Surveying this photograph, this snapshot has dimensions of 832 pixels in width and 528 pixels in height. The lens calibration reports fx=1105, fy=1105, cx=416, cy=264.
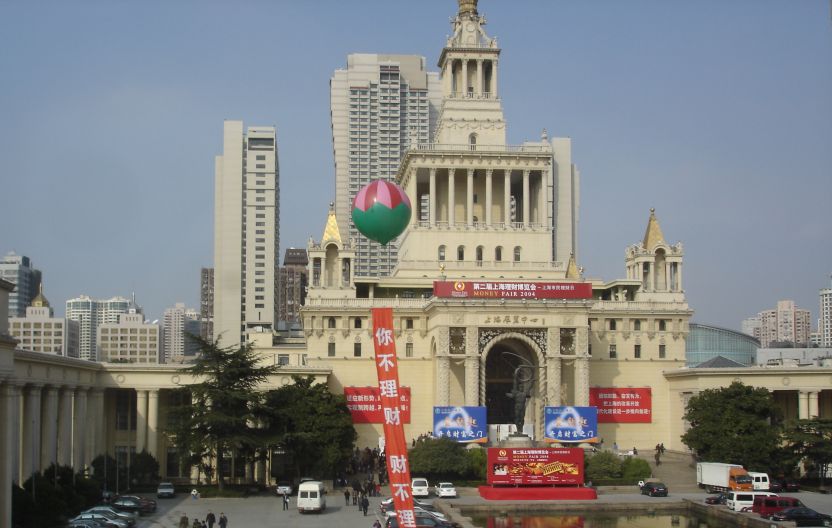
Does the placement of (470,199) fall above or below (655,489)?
above

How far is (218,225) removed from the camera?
636ft

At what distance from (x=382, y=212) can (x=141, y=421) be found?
33.3 m

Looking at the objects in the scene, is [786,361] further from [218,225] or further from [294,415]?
[218,225]

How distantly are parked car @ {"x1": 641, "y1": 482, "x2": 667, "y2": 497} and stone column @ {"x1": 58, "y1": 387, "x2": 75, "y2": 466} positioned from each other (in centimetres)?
3938

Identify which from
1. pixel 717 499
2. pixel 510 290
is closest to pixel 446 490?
pixel 717 499

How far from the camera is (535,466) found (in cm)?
7488

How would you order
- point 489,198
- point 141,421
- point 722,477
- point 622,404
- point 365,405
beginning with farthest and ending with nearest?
point 489,198 → point 622,404 → point 365,405 → point 141,421 → point 722,477

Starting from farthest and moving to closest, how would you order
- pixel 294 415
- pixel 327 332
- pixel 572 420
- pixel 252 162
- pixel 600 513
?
pixel 252 162
pixel 327 332
pixel 572 420
pixel 294 415
pixel 600 513

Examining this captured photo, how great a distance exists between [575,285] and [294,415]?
26.1 metres

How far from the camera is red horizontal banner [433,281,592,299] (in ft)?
294

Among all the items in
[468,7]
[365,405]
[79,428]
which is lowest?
[79,428]

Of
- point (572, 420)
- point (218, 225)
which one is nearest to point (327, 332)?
point (572, 420)

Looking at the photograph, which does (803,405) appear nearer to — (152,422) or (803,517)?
(803,517)

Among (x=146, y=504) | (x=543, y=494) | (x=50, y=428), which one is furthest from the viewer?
(x=543, y=494)
